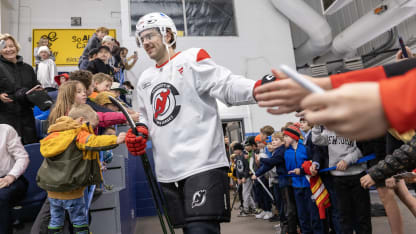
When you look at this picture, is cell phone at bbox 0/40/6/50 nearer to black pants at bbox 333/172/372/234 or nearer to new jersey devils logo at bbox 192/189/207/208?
new jersey devils logo at bbox 192/189/207/208

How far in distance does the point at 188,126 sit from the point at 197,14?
9.01 metres

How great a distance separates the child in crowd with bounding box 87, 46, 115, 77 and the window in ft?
17.8

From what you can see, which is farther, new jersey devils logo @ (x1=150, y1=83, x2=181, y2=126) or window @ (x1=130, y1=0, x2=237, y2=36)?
window @ (x1=130, y1=0, x2=237, y2=36)

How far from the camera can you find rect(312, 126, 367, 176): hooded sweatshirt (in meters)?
3.09

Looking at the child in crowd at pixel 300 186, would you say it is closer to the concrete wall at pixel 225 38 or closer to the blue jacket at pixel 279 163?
the blue jacket at pixel 279 163

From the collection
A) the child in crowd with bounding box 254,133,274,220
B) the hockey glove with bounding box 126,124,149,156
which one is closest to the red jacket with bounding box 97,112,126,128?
the hockey glove with bounding box 126,124,149,156

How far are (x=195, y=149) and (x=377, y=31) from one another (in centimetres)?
832

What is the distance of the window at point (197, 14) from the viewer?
32.0 feet

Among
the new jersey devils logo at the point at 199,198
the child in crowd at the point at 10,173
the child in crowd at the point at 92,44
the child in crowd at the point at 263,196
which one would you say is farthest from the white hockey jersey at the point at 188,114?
the child in crowd at the point at 263,196

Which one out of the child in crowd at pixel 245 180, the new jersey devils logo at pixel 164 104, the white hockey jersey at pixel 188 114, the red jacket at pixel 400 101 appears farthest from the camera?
the child in crowd at pixel 245 180

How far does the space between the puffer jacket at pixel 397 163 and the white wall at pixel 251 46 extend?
7466 millimetres

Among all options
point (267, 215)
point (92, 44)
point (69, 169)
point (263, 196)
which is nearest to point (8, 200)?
point (69, 169)

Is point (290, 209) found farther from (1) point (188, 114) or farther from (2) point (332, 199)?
(1) point (188, 114)

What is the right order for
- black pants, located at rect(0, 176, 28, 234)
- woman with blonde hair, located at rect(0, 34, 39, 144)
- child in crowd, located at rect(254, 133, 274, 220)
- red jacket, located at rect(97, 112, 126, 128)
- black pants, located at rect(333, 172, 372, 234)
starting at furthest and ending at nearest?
child in crowd, located at rect(254, 133, 274, 220) → woman with blonde hair, located at rect(0, 34, 39, 144) → red jacket, located at rect(97, 112, 126, 128) → black pants, located at rect(333, 172, 372, 234) → black pants, located at rect(0, 176, 28, 234)
